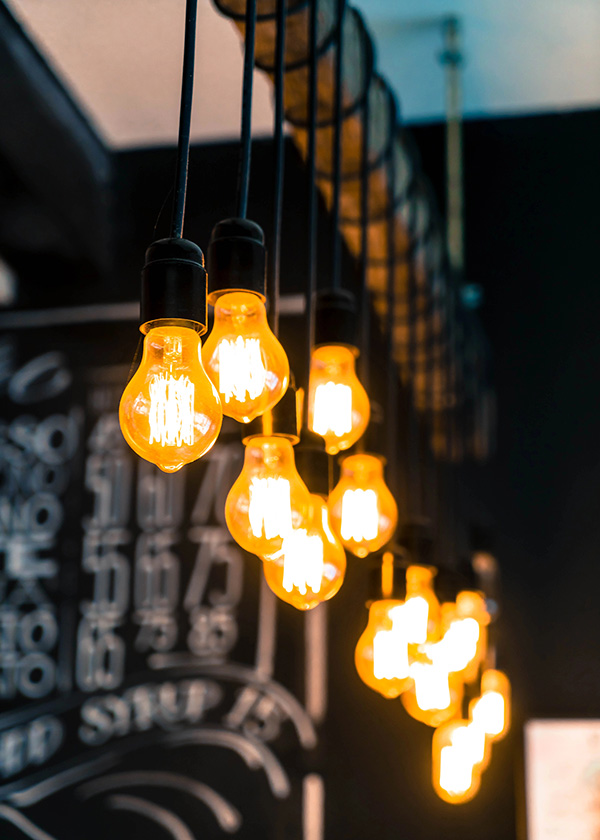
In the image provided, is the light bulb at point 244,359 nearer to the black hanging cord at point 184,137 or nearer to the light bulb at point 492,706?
the black hanging cord at point 184,137

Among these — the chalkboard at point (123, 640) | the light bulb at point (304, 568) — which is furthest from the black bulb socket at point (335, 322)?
the chalkboard at point (123, 640)

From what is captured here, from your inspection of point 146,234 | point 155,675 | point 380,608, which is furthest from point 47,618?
point 380,608

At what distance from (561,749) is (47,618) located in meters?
2.03

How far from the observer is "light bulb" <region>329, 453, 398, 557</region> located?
5.16 ft

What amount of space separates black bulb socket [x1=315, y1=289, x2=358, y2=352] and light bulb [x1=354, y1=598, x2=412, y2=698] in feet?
2.05

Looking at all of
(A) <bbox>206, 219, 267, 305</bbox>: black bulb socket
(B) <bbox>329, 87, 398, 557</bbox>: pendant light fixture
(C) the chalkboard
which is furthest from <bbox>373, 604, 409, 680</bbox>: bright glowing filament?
(C) the chalkboard

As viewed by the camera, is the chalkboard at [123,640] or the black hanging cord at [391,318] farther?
the chalkboard at [123,640]

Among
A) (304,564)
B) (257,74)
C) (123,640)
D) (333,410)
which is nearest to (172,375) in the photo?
(304,564)

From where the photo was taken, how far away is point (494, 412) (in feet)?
12.7

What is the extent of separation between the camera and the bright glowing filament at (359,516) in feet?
5.16

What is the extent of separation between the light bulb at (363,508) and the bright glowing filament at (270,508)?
48 cm

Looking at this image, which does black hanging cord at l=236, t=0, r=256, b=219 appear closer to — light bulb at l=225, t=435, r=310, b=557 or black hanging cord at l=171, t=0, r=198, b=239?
black hanging cord at l=171, t=0, r=198, b=239

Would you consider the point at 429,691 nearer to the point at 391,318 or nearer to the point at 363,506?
the point at 363,506

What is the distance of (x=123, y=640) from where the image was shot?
371cm
